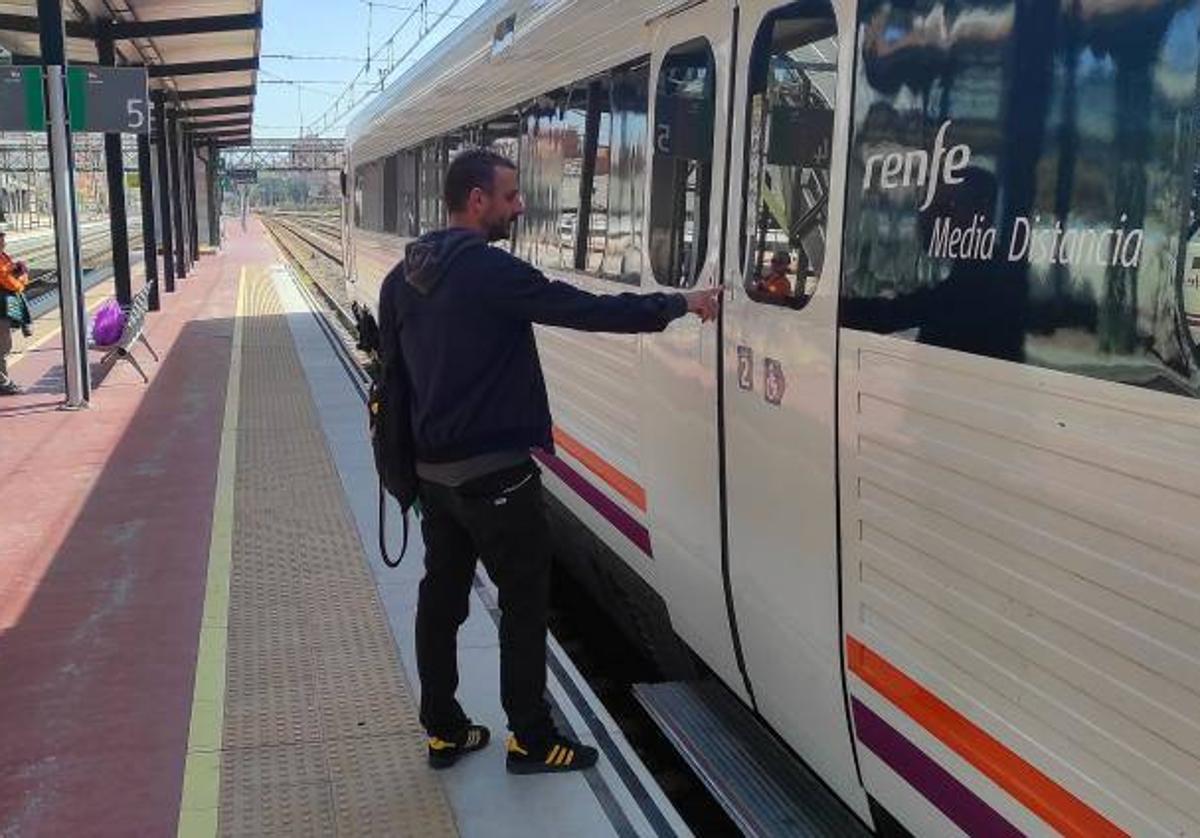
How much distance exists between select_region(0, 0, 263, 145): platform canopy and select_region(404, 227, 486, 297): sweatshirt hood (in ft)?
36.7

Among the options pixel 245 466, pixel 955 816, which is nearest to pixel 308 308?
pixel 245 466

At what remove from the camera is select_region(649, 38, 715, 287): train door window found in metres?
3.67

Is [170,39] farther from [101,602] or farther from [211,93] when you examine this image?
[101,602]

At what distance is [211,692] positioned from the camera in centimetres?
425

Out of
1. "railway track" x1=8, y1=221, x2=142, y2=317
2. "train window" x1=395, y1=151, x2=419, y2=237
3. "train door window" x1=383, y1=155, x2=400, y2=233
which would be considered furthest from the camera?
"railway track" x1=8, y1=221, x2=142, y2=317

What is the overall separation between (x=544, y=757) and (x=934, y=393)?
174cm

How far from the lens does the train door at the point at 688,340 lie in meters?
3.59

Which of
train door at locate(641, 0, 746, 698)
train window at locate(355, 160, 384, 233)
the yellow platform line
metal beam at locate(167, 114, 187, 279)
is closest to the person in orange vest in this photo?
train window at locate(355, 160, 384, 233)

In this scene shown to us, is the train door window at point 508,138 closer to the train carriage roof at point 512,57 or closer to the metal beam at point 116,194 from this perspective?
the train carriage roof at point 512,57

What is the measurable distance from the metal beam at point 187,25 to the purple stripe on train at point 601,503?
1165cm

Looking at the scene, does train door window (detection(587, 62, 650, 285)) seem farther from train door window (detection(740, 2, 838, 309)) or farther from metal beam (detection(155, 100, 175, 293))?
metal beam (detection(155, 100, 175, 293))

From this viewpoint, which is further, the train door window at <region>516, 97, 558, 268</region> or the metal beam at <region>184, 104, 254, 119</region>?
the metal beam at <region>184, 104, 254, 119</region>

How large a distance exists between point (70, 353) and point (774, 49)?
8.08m

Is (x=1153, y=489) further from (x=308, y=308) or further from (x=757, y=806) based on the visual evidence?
(x=308, y=308)
